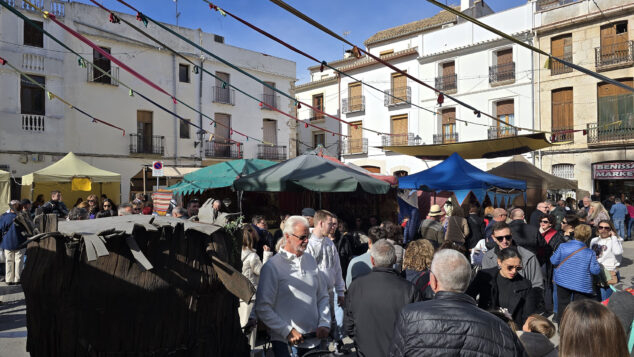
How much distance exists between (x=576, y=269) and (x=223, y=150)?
2098 centimetres

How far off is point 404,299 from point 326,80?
2858 cm

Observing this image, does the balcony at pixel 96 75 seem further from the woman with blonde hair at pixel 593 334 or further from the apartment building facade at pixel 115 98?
the woman with blonde hair at pixel 593 334

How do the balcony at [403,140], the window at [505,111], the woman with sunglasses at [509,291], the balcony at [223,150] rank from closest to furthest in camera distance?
1. the woman with sunglasses at [509,291]
2. the window at [505,111]
3. the balcony at [223,150]
4. the balcony at [403,140]

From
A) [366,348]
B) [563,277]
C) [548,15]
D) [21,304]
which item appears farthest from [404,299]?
[548,15]

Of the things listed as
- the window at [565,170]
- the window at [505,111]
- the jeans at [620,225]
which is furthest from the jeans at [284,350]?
the window at [505,111]

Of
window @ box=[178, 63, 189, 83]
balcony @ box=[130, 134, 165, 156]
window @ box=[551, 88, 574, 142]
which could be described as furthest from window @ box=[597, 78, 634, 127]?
balcony @ box=[130, 134, 165, 156]

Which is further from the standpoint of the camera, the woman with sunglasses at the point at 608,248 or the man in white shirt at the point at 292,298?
the woman with sunglasses at the point at 608,248

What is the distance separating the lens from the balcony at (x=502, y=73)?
864 inches

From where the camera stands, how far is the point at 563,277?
5434mm

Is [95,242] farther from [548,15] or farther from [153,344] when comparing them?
[548,15]

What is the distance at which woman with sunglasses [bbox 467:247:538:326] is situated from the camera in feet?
12.9

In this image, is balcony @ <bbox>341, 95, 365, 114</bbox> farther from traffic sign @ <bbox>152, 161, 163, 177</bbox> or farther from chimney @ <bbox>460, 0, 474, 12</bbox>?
traffic sign @ <bbox>152, 161, 163, 177</bbox>

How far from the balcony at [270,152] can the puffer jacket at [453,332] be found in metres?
23.9

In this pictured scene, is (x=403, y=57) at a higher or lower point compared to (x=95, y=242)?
higher
